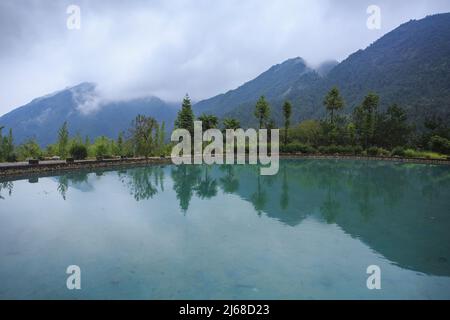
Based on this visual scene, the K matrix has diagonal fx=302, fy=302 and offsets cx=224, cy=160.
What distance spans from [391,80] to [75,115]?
156 m

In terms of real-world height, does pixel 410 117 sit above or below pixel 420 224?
above

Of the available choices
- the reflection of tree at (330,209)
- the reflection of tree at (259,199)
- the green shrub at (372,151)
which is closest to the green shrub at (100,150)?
the reflection of tree at (259,199)

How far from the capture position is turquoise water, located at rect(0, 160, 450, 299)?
5316 millimetres

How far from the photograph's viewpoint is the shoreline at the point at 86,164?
1826 cm

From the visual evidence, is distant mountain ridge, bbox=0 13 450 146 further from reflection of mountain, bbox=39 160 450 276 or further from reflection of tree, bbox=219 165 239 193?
reflection of mountain, bbox=39 160 450 276

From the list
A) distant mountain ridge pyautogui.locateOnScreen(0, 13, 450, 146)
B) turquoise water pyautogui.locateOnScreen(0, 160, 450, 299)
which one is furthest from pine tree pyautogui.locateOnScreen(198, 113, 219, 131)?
turquoise water pyautogui.locateOnScreen(0, 160, 450, 299)

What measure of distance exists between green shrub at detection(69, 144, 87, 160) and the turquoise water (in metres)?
10.5

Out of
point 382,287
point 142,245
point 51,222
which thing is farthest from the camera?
point 51,222

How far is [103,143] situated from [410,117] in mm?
63027

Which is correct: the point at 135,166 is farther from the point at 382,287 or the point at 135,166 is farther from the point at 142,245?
the point at 382,287

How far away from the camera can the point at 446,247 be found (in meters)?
7.39
